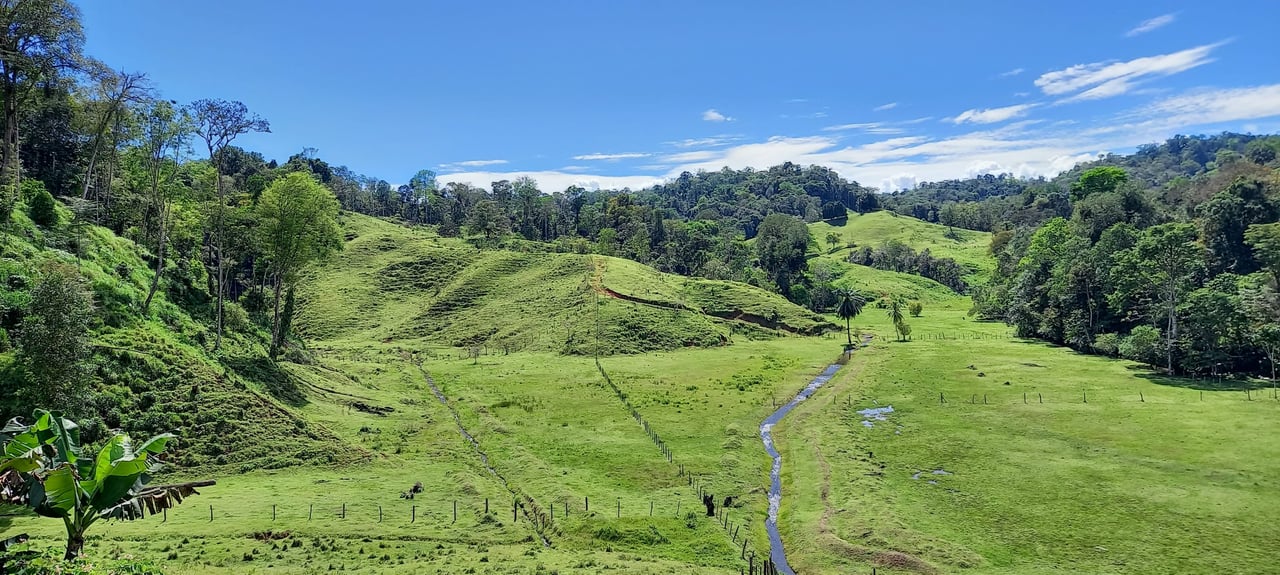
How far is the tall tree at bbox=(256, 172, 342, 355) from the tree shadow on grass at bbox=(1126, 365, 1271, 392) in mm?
83489

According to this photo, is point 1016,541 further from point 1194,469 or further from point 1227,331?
point 1227,331

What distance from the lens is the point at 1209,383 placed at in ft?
210

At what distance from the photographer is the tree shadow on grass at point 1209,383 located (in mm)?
61281

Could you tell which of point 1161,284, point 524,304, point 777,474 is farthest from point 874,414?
point 524,304

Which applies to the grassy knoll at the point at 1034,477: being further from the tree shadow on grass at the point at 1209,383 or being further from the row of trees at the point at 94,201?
the row of trees at the point at 94,201

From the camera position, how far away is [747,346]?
9481cm

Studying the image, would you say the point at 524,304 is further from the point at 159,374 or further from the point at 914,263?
the point at 914,263


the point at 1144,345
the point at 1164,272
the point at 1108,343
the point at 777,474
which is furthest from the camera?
the point at 1108,343

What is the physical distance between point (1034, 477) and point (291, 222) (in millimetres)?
61755

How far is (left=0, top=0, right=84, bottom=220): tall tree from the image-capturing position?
4616cm

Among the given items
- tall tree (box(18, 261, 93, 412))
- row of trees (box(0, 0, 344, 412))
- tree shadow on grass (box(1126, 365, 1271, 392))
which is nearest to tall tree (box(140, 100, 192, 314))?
row of trees (box(0, 0, 344, 412))

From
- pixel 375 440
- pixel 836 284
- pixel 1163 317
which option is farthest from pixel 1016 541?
pixel 836 284

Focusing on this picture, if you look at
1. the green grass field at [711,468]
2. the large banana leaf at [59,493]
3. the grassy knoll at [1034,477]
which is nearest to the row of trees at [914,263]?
Result: the green grass field at [711,468]

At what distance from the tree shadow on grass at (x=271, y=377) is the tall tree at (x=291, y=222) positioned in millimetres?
6128
